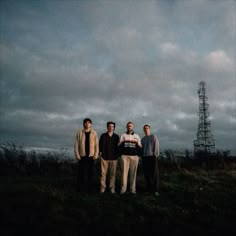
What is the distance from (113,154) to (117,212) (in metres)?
2.32

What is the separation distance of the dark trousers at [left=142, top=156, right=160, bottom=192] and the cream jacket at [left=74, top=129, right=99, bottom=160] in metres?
1.55

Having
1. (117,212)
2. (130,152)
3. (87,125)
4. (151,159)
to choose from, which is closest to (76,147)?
(87,125)

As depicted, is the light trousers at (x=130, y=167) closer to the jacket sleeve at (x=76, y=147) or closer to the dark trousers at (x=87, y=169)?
the dark trousers at (x=87, y=169)

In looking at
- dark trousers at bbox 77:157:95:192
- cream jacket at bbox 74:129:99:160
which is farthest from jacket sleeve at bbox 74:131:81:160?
dark trousers at bbox 77:157:95:192

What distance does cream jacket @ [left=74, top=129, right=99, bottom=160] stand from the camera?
8195mm

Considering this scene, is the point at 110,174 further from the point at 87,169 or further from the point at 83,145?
the point at 83,145

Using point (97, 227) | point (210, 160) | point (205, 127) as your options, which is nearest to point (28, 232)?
point (97, 227)

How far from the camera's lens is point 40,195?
7.36m

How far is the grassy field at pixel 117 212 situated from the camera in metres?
5.28

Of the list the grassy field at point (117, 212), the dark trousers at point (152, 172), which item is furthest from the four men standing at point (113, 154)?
the grassy field at point (117, 212)

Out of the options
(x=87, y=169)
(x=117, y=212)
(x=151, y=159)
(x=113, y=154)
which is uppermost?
(x=113, y=154)

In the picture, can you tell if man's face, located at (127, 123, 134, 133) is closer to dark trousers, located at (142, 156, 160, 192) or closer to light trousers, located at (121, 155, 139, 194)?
light trousers, located at (121, 155, 139, 194)

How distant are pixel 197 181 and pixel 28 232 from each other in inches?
268

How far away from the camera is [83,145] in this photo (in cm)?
824
